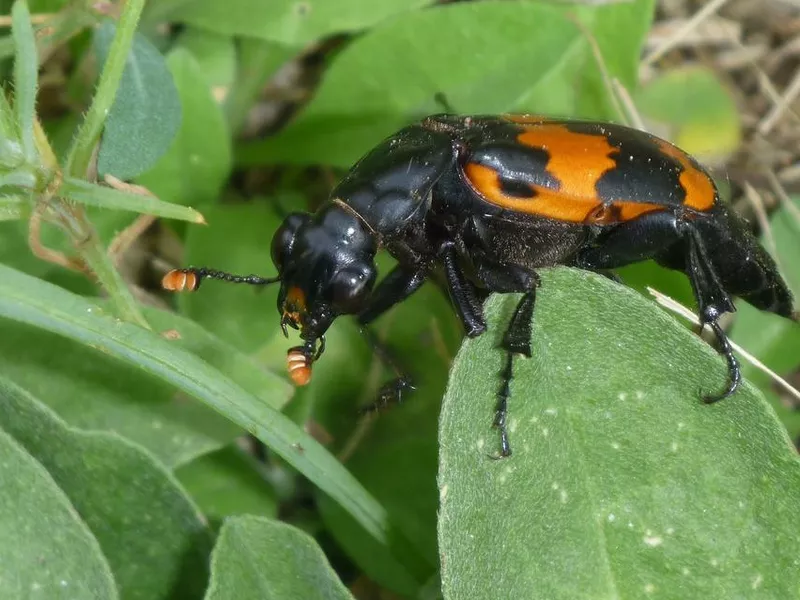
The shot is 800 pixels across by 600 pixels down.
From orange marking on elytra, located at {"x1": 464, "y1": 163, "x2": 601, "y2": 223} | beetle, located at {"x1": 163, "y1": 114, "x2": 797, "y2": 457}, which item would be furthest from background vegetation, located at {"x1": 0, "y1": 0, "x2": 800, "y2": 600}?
orange marking on elytra, located at {"x1": 464, "y1": 163, "x2": 601, "y2": 223}

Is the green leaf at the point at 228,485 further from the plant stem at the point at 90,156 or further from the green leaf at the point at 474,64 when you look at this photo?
the green leaf at the point at 474,64

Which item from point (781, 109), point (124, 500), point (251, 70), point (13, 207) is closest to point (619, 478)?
point (124, 500)

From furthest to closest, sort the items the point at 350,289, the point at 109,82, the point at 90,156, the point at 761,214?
the point at 761,214 < the point at 350,289 < the point at 90,156 < the point at 109,82

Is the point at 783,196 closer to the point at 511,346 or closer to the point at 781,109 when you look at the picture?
the point at 781,109

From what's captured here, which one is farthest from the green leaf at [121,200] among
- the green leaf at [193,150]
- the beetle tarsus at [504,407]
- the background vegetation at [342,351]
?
the green leaf at [193,150]

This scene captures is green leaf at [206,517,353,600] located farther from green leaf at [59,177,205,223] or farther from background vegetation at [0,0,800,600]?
green leaf at [59,177,205,223]

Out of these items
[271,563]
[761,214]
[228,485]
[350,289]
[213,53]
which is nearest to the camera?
[271,563]

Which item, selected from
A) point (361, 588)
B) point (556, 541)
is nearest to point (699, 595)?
point (556, 541)
